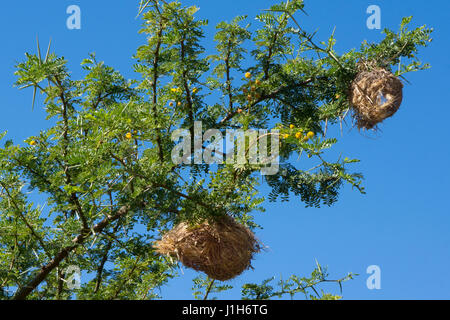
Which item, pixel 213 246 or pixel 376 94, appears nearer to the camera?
pixel 213 246

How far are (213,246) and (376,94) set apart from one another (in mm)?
1902

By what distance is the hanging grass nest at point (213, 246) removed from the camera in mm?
4133

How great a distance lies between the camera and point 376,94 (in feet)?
15.4

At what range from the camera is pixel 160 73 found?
5.03 m

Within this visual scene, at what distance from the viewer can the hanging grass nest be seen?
4133 millimetres

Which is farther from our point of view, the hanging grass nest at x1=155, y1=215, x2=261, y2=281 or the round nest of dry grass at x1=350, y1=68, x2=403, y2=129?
the round nest of dry grass at x1=350, y1=68, x2=403, y2=129

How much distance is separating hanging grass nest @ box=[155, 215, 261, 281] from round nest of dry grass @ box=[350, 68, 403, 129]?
1.52 metres

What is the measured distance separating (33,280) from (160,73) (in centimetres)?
225

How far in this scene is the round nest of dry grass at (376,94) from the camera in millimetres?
4691

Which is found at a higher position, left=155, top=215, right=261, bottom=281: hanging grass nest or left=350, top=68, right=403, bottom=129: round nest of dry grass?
left=350, top=68, right=403, bottom=129: round nest of dry grass

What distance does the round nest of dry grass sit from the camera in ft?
15.4

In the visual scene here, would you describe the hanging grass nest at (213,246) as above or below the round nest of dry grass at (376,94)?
below

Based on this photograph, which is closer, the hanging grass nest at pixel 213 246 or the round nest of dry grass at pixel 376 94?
the hanging grass nest at pixel 213 246

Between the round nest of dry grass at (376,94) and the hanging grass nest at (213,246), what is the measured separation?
152 cm
